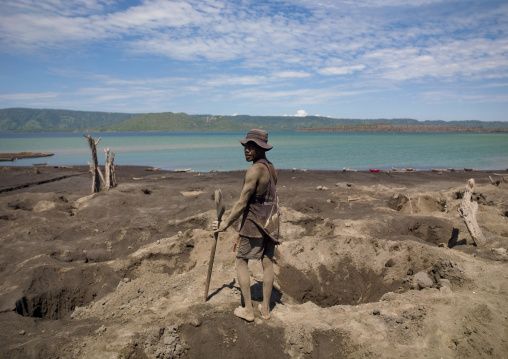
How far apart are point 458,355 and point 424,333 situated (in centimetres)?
38

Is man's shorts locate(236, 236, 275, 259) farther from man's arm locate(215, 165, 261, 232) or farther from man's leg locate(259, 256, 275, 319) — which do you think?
man's arm locate(215, 165, 261, 232)

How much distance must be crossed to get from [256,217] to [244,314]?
1239 mm

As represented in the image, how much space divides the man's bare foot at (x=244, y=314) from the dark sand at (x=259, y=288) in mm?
103

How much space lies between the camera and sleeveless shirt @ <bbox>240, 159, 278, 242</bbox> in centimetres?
436

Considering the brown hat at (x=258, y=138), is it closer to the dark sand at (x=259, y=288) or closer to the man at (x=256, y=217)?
the man at (x=256, y=217)

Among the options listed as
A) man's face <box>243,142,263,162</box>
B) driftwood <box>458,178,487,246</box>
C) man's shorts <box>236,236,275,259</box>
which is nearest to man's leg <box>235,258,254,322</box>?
man's shorts <box>236,236,275,259</box>

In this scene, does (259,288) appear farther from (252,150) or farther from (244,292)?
(252,150)

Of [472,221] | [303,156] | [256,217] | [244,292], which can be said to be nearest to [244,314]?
[244,292]

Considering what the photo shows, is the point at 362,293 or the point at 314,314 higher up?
the point at 314,314

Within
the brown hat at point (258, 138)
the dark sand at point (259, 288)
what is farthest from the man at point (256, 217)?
the dark sand at point (259, 288)

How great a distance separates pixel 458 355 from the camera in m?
3.69

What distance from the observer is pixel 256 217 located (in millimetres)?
4367

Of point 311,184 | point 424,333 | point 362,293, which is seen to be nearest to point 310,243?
point 362,293

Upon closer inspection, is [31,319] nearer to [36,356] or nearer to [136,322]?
[36,356]
